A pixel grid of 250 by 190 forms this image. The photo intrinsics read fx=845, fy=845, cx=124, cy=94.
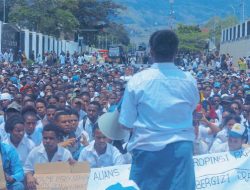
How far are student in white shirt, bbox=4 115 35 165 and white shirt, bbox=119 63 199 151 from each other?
409 centimetres

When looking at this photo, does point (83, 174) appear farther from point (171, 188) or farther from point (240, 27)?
point (240, 27)

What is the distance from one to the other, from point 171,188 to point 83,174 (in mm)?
3035

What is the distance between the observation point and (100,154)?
32.5 feet

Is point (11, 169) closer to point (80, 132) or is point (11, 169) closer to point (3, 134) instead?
point (3, 134)

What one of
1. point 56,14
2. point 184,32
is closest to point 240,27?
point 56,14

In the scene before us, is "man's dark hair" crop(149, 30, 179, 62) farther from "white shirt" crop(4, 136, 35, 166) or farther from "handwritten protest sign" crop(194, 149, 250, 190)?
"white shirt" crop(4, 136, 35, 166)

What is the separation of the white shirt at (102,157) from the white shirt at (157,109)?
12.1 feet

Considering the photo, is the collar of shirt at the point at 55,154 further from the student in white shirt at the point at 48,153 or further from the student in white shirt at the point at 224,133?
the student in white shirt at the point at 224,133

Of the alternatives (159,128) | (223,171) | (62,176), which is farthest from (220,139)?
(159,128)

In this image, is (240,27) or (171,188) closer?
(171,188)

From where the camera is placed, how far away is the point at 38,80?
27.1 meters

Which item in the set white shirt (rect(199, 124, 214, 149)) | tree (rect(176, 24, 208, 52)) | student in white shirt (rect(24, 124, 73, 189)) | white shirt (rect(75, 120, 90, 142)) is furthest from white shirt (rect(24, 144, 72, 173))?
tree (rect(176, 24, 208, 52))

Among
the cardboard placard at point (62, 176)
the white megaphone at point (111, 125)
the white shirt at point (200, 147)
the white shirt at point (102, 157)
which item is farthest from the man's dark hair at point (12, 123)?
the white megaphone at point (111, 125)

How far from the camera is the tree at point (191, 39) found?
132375mm
